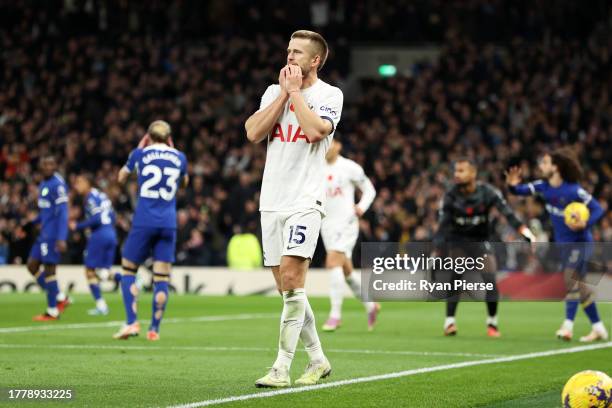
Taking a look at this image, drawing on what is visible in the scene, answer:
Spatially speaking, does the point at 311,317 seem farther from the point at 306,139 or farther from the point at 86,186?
the point at 86,186

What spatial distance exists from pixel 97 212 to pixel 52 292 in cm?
270

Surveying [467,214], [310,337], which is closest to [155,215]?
[467,214]

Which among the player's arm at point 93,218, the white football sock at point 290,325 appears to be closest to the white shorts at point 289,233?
the white football sock at point 290,325

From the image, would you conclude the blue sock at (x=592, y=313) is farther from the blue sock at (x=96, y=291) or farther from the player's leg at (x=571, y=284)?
the blue sock at (x=96, y=291)

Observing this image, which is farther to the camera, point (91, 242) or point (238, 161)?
point (238, 161)

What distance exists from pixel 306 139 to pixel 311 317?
1.31 meters

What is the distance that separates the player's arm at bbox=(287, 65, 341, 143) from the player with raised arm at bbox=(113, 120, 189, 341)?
201 inches

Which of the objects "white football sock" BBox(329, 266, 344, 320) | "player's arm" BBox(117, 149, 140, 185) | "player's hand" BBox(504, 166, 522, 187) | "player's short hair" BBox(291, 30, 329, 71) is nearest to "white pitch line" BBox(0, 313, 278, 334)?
"white football sock" BBox(329, 266, 344, 320)

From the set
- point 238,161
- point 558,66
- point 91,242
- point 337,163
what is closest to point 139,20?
point 238,161

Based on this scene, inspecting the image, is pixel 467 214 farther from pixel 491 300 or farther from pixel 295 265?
pixel 295 265

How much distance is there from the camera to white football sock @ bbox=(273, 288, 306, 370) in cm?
823

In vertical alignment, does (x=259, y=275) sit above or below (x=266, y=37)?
below

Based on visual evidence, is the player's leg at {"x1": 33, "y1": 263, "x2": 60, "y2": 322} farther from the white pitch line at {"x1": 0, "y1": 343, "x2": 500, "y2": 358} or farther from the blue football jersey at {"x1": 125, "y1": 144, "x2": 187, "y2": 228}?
the white pitch line at {"x1": 0, "y1": 343, "x2": 500, "y2": 358}

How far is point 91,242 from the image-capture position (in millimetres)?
19359
